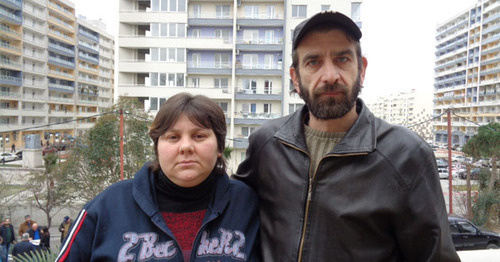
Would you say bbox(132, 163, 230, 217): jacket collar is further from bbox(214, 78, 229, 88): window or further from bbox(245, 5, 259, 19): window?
bbox(245, 5, 259, 19): window

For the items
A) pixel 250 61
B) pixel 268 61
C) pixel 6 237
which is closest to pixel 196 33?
pixel 250 61

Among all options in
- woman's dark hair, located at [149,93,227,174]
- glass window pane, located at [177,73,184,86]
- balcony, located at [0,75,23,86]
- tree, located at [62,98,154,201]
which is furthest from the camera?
balcony, located at [0,75,23,86]

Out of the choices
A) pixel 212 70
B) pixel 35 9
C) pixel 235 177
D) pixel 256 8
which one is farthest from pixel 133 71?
pixel 35 9

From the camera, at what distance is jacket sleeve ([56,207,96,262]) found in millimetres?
1658

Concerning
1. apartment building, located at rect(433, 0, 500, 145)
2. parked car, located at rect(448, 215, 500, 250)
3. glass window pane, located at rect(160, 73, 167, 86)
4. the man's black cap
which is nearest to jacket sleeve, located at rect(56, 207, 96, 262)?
the man's black cap

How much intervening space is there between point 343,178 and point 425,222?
1.24 feet

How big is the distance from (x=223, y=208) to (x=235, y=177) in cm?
45

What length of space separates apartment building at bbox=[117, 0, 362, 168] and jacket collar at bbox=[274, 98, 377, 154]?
21005 millimetres

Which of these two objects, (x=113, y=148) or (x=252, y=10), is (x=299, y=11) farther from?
(x=113, y=148)

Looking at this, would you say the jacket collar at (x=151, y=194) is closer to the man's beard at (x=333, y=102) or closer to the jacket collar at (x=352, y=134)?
the jacket collar at (x=352, y=134)

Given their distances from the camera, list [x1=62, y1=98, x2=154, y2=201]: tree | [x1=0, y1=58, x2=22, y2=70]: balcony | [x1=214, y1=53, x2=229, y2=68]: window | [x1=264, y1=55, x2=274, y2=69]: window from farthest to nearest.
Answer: [x1=0, y1=58, x2=22, y2=70]: balcony < [x1=264, y1=55, x2=274, y2=69]: window < [x1=214, y1=53, x2=229, y2=68]: window < [x1=62, y1=98, x2=154, y2=201]: tree

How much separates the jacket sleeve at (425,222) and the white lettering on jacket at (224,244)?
0.74 metres

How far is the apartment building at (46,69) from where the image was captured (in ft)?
133

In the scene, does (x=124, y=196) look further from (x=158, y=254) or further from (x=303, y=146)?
(x=303, y=146)
